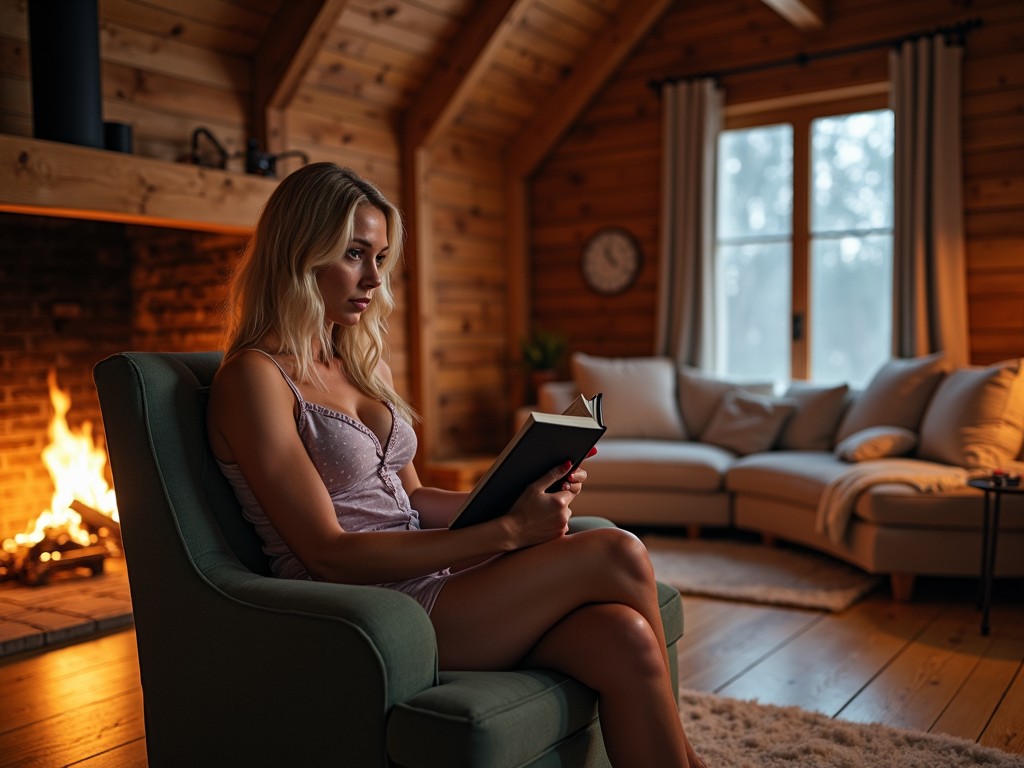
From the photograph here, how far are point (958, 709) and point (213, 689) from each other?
76.5 inches

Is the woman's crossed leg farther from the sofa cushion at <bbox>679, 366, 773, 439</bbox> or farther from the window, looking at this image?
the window

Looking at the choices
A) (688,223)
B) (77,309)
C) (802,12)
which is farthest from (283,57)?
(802,12)

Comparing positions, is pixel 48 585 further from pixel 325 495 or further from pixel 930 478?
pixel 930 478

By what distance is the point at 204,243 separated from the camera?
182 inches

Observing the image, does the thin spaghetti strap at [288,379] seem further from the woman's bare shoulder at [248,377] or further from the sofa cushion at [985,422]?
the sofa cushion at [985,422]

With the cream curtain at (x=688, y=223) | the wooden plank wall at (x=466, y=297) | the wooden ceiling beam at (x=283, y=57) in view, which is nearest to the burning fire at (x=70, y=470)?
the wooden ceiling beam at (x=283, y=57)

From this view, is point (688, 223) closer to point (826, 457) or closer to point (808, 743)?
point (826, 457)

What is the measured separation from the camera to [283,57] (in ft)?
14.5

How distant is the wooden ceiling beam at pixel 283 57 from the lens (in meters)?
4.28

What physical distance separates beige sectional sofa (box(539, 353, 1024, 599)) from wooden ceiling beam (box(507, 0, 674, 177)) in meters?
1.53

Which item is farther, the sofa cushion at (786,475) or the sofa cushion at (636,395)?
the sofa cushion at (636,395)

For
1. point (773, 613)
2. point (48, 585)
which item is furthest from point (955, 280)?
point (48, 585)

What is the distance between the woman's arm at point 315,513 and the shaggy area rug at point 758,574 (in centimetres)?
219

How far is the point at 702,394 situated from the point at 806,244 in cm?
104
